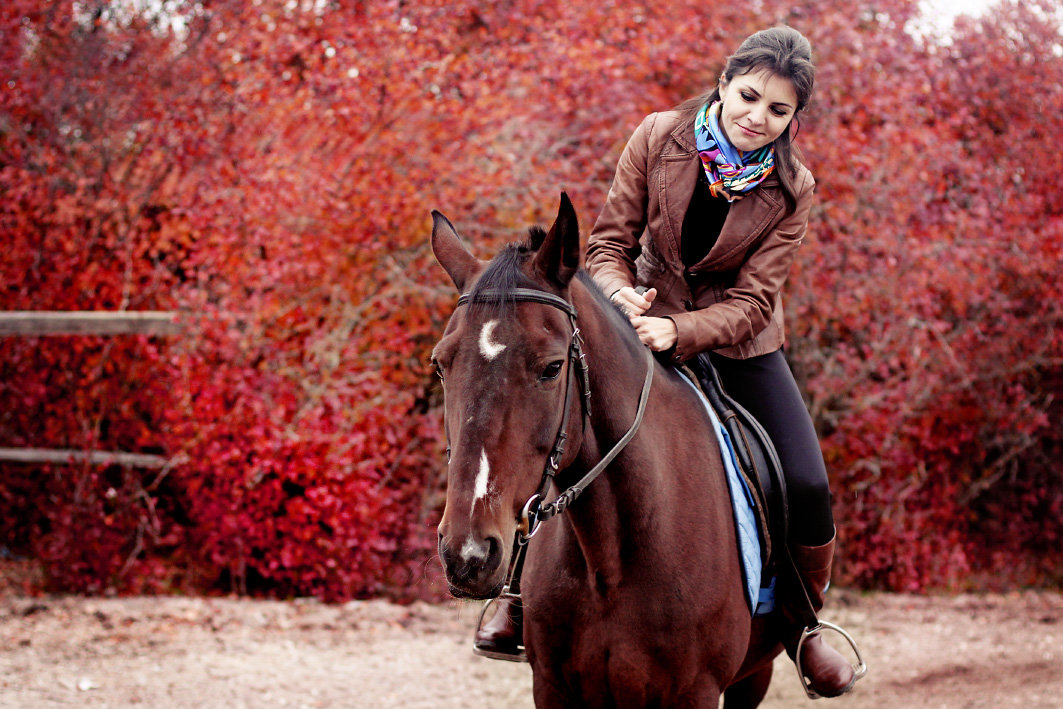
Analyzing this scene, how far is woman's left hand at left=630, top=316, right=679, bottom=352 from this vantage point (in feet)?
9.66

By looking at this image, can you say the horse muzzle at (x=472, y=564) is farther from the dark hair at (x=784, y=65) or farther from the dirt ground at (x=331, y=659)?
the dirt ground at (x=331, y=659)

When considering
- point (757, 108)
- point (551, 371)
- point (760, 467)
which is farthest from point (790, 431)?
point (551, 371)

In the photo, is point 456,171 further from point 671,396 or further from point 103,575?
point 671,396

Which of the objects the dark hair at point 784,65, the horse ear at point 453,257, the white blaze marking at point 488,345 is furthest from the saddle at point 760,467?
the white blaze marking at point 488,345

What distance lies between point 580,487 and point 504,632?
42.7 inches

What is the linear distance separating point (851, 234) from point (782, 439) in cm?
575

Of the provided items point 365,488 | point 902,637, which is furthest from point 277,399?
point 902,637

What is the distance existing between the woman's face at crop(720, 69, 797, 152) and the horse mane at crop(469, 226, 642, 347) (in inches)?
30.5

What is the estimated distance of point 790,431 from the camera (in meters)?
3.40

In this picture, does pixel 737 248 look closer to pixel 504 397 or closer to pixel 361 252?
pixel 504 397

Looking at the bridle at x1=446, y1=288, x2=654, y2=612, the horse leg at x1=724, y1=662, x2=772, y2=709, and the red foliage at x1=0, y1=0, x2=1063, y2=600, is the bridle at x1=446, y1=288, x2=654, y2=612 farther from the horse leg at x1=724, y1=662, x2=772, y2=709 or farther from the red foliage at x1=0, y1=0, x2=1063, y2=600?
the red foliage at x1=0, y1=0, x2=1063, y2=600

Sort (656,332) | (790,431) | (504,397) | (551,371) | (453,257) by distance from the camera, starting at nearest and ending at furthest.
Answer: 1. (504,397)
2. (551,371)
3. (453,257)
4. (656,332)
5. (790,431)

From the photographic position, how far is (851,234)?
28.3ft

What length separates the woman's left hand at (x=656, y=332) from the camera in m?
2.94
